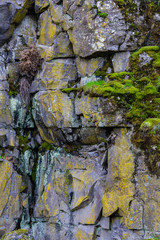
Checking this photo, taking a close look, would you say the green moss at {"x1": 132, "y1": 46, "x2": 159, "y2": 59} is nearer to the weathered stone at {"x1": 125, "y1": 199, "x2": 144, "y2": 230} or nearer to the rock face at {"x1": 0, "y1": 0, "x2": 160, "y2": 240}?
the rock face at {"x1": 0, "y1": 0, "x2": 160, "y2": 240}

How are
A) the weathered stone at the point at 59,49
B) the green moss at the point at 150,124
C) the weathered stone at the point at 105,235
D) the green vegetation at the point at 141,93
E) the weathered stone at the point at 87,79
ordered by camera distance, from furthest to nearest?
1. the weathered stone at the point at 59,49
2. the weathered stone at the point at 87,79
3. the weathered stone at the point at 105,235
4. the green vegetation at the point at 141,93
5. the green moss at the point at 150,124

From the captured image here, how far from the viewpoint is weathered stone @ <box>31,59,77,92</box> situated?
30.1 feet

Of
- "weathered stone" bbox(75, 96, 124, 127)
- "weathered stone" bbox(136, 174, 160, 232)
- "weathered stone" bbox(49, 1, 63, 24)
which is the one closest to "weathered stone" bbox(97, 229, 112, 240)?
"weathered stone" bbox(136, 174, 160, 232)

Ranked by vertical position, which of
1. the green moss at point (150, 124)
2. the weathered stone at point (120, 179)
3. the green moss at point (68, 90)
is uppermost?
the green moss at point (68, 90)

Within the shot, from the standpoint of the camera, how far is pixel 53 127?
9.07m

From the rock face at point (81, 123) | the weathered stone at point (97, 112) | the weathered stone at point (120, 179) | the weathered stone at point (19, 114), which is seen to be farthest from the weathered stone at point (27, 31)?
the weathered stone at point (120, 179)

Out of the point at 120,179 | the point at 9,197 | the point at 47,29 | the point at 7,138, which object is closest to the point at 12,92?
the point at 7,138

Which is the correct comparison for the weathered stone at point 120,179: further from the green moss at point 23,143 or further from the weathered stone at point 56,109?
the green moss at point 23,143

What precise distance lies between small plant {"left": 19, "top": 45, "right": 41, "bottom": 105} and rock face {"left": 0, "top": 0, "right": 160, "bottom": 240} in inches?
8.5

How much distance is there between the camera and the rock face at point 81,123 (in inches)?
280

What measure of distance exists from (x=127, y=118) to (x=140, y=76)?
1.57 metres

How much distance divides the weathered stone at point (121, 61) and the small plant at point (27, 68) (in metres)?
3.37

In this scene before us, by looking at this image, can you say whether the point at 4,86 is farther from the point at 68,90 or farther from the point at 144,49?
the point at 144,49

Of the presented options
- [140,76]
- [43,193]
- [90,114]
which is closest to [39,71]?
[90,114]
